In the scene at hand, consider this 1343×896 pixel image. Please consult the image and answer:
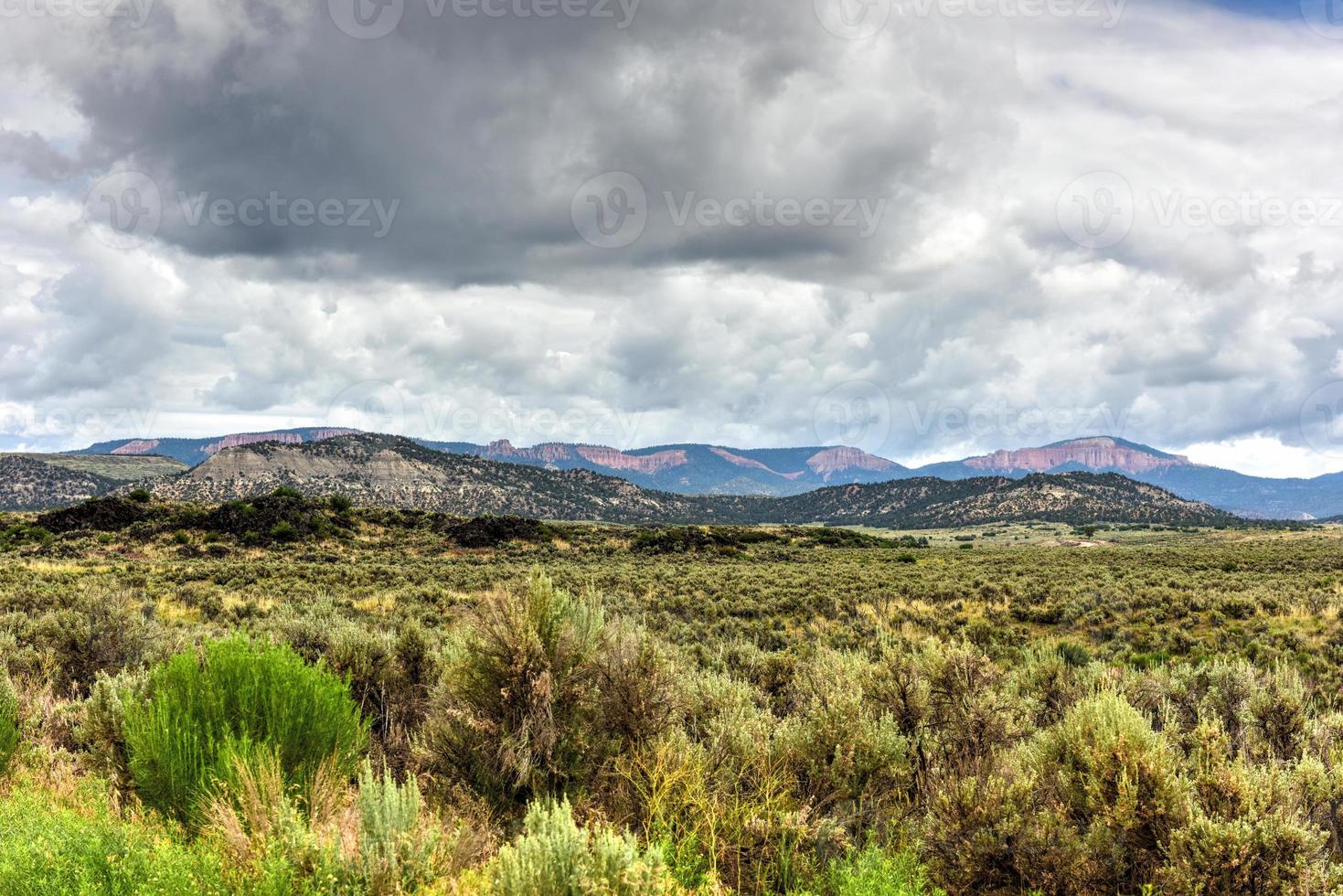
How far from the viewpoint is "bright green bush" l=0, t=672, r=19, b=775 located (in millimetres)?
5840

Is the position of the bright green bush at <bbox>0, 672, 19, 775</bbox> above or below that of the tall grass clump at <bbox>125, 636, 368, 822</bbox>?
below

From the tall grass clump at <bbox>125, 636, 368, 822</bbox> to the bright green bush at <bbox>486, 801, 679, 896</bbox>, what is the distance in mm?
2432

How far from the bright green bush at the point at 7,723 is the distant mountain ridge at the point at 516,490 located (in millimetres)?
126018

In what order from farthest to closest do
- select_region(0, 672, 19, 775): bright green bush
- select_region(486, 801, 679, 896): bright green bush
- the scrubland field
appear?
select_region(0, 672, 19, 775): bright green bush
the scrubland field
select_region(486, 801, 679, 896): bright green bush

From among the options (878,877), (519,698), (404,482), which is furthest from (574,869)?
(404,482)

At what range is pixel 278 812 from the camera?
12.4 ft

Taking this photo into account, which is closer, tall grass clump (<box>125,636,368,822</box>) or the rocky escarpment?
tall grass clump (<box>125,636,368,822</box>)

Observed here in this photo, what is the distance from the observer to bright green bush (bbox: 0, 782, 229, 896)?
10.3 feet

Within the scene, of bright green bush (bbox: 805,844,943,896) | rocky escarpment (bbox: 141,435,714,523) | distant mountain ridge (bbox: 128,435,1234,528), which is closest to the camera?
bright green bush (bbox: 805,844,943,896)

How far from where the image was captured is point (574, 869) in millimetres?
3154

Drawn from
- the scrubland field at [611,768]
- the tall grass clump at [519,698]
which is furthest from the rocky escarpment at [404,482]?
the tall grass clump at [519,698]

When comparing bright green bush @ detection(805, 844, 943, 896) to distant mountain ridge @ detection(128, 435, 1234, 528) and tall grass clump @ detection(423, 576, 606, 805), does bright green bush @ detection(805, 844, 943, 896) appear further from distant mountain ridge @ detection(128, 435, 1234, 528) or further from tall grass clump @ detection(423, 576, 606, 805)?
distant mountain ridge @ detection(128, 435, 1234, 528)

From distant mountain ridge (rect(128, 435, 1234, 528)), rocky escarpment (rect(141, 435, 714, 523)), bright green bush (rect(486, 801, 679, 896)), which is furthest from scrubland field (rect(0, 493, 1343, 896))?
distant mountain ridge (rect(128, 435, 1234, 528))

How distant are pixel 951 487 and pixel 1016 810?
203 meters
